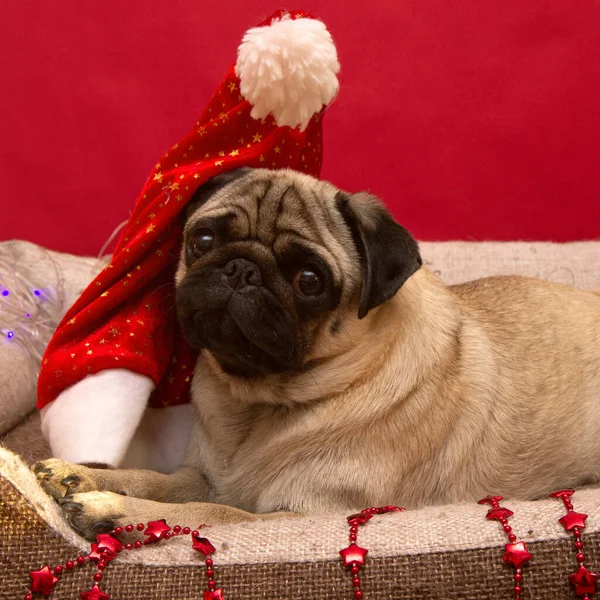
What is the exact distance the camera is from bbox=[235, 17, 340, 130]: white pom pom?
1938 mm

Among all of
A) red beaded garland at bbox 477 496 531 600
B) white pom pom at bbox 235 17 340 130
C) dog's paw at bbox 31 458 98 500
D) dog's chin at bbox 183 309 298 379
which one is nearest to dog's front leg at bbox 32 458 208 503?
dog's paw at bbox 31 458 98 500

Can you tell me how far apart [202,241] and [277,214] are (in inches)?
8.7

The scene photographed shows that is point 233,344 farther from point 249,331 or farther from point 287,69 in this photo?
point 287,69

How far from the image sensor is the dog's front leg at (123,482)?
1760 mm

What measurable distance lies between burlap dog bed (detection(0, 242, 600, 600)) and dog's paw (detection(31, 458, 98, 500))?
113 mm

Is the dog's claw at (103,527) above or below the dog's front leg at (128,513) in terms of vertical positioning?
below

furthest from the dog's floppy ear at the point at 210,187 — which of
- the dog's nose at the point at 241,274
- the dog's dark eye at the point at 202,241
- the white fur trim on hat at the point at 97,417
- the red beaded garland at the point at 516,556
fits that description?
the red beaded garland at the point at 516,556

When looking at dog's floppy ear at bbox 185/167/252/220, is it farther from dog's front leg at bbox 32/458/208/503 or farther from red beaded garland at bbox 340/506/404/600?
red beaded garland at bbox 340/506/404/600

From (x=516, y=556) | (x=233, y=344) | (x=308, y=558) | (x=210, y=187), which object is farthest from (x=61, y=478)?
(x=516, y=556)

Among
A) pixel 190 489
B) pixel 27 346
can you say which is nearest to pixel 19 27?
pixel 27 346

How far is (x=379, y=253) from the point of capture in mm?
1889

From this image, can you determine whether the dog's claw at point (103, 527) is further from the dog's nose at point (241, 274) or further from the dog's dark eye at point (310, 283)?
the dog's dark eye at point (310, 283)

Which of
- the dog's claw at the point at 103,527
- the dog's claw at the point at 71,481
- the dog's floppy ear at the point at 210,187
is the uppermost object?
the dog's floppy ear at the point at 210,187

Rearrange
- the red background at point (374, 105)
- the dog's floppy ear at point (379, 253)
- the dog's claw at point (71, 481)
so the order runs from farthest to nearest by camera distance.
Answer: the red background at point (374, 105) < the dog's floppy ear at point (379, 253) < the dog's claw at point (71, 481)
